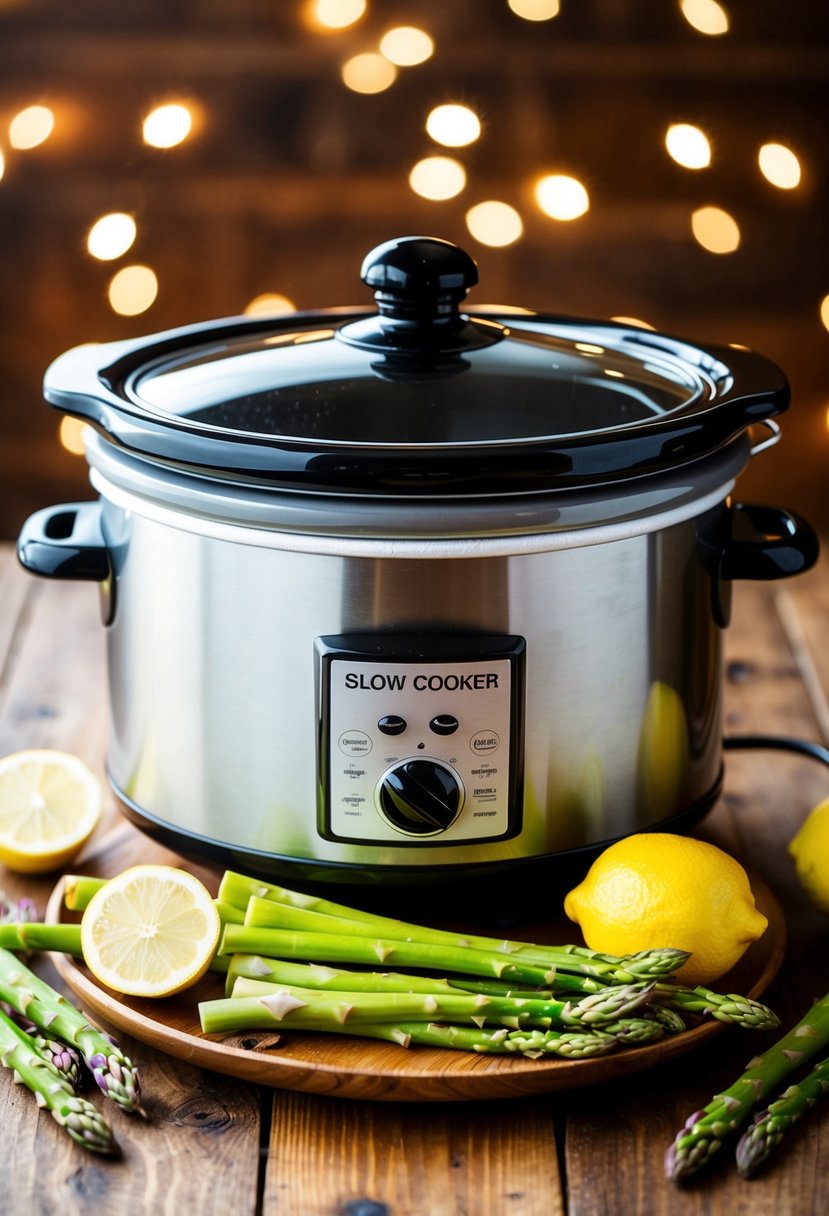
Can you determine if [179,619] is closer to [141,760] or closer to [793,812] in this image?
[141,760]

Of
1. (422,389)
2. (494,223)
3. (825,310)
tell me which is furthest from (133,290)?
(422,389)

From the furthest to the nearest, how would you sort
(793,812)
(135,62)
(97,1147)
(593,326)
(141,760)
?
(135,62) < (793,812) < (593,326) < (141,760) < (97,1147)

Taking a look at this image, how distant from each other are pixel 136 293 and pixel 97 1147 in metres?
2.16

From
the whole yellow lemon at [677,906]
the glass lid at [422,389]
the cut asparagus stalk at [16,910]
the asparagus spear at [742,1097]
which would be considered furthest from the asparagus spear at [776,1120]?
the cut asparagus stalk at [16,910]

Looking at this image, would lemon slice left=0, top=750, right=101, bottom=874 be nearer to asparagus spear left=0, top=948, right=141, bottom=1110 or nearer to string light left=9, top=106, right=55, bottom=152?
asparagus spear left=0, top=948, right=141, bottom=1110

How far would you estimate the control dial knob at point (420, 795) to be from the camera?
3.83 feet

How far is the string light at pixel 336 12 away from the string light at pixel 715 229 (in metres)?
0.82

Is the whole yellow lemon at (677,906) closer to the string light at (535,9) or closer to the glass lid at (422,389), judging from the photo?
the glass lid at (422,389)

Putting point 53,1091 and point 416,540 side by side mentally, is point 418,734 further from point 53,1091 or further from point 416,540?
point 53,1091

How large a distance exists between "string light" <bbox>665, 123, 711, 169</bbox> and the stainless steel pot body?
5.57ft

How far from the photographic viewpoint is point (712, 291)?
2820 millimetres

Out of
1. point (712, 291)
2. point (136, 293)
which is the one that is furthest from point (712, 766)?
point (136, 293)

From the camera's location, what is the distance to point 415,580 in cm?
114

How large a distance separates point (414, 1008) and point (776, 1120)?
1.02 ft
